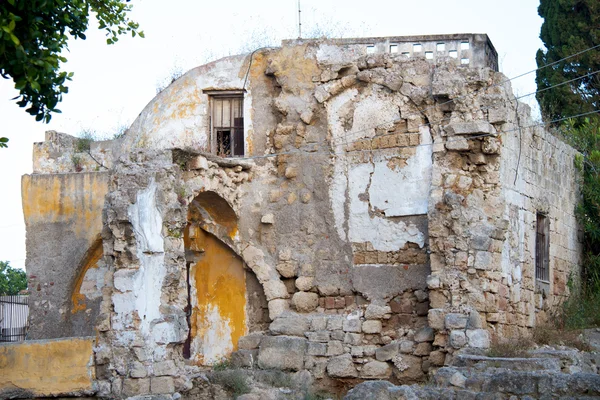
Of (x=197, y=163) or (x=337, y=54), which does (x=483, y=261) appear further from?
(x=197, y=163)

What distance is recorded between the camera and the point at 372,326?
45.3 ft

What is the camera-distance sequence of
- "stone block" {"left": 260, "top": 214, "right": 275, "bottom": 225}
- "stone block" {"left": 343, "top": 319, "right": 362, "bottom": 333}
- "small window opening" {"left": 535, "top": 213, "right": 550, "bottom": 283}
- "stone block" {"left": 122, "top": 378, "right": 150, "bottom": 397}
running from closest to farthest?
1. "stone block" {"left": 122, "top": 378, "right": 150, "bottom": 397}
2. "stone block" {"left": 343, "top": 319, "right": 362, "bottom": 333}
3. "stone block" {"left": 260, "top": 214, "right": 275, "bottom": 225}
4. "small window opening" {"left": 535, "top": 213, "right": 550, "bottom": 283}

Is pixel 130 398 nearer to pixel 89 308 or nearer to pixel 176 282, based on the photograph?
pixel 176 282

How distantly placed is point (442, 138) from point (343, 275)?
2502mm

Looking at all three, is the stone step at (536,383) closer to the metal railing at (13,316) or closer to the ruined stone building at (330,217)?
the ruined stone building at (330,217)

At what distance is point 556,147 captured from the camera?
15.9 m

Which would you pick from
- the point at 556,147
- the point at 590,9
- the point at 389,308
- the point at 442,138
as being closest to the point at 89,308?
the point at 389,308

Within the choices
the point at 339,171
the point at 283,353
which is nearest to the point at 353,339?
the point at 283,353

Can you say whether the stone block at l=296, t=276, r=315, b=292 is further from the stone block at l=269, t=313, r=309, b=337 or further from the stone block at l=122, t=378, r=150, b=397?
the stone block at l=122, t=378, r=150, b=397

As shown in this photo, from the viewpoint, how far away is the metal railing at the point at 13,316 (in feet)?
65.7

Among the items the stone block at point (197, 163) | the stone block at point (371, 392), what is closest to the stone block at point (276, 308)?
the stone block at point (197, 163)

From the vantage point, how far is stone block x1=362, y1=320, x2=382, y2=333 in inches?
543

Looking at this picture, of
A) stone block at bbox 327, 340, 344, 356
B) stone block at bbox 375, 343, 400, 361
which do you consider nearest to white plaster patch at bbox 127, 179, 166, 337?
stone block at bbox 327, 340, 344, 356

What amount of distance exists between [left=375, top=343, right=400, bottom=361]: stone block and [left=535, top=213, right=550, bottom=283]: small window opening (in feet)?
9.43
